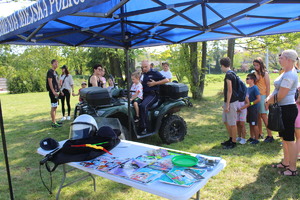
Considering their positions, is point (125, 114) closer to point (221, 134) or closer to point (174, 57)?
point (221, 134)

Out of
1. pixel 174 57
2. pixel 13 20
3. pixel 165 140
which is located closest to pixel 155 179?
pixel 13 20

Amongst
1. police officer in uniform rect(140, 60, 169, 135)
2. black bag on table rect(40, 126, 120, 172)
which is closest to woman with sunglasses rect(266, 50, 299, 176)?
police officer in uniform rect(140, 60, 169, 135)

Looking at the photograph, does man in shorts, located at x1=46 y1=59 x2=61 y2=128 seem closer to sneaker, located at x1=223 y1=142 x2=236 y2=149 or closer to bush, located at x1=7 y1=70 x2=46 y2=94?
sneaker, located at x1=223 y1=142 x2=236 y2=149

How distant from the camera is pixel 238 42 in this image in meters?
14.0

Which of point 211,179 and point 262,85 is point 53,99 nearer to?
point 211,179

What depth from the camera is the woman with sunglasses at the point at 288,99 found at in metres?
3.43

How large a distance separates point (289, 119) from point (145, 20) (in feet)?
9.16

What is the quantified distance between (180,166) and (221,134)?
4297 mm

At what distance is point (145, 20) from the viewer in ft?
14.1

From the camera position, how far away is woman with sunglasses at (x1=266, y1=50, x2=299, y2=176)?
3.43 meters

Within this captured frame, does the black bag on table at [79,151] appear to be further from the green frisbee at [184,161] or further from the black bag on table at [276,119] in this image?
the black bag on table at [276,119]

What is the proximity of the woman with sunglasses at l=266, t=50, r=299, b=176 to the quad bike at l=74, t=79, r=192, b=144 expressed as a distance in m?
2.27

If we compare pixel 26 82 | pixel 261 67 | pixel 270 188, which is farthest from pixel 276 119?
pixel 26 82

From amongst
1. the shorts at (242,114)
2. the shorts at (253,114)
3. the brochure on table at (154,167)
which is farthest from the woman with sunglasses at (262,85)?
the brochure on table at (154,167)
